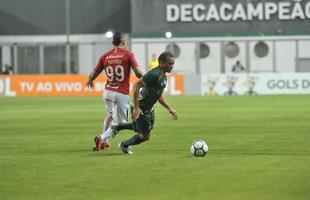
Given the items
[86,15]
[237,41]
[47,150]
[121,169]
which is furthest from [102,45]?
[121,169]

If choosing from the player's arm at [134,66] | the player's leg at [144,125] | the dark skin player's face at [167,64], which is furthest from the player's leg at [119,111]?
the dark skin player's face at [167,64]

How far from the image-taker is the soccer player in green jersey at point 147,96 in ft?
54.0

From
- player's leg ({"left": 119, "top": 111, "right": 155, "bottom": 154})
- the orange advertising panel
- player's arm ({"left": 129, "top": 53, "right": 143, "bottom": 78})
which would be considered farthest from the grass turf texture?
the orange advertising panel

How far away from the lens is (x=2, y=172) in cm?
1473

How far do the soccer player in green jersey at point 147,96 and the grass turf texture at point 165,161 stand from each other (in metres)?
0.45

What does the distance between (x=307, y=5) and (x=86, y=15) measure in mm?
14974

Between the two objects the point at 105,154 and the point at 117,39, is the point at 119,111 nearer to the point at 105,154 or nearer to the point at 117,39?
the point at 105,154

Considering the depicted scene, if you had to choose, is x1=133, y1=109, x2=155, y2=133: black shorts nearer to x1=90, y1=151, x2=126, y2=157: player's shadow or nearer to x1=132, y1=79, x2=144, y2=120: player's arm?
x1=132, y1=79, x2=144, y2=120: player's arm

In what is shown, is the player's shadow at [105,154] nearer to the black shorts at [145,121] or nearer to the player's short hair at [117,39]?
the black shorts at [145,121]

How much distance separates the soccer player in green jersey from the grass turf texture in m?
0.45

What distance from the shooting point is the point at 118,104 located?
18.5 m

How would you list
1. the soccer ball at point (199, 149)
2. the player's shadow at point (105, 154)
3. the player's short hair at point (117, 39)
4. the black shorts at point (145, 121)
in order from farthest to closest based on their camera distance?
the player's short hair at point (117, 39) → the player's shadow at point (105, 154) → the black shorts at point (145, 121) → the soccer ball at point (199, 149)

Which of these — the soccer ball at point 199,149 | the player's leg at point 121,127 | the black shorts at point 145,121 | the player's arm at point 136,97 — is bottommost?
the soccer ball at point 199,149

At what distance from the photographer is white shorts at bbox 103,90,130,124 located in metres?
18.4
